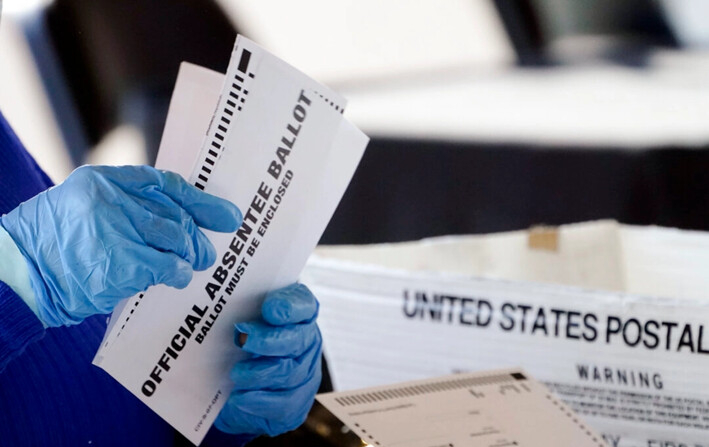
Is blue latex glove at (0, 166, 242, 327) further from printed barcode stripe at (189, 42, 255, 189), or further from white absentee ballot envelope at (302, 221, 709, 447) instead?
white absentee ballot envelope at (302, 221, 709, 447)

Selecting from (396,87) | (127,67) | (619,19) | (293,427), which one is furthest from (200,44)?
(293,427)

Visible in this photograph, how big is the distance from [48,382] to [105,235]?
28 cm

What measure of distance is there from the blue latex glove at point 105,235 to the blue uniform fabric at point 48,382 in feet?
0.18

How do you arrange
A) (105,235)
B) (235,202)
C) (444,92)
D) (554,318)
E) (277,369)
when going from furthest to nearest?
(444,92) < (554,318) < (277,369) < (235,202) < (105,235)

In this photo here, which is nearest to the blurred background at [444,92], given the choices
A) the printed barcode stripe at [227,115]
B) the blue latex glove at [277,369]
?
the blue latex glove at [277,369]

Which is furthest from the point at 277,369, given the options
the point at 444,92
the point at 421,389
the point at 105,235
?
the point at 444,92

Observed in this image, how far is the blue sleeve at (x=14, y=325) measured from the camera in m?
0.97

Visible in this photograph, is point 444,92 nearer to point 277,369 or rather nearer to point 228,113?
point 277,369

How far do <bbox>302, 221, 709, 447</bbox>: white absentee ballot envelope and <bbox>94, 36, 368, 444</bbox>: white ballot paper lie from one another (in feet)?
0.96

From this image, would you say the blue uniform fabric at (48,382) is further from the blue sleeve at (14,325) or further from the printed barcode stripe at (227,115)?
the printed barcode stripe at (227,115)

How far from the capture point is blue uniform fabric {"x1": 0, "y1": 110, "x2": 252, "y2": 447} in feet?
3.28

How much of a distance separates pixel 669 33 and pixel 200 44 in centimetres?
160

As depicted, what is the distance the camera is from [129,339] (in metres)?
1.07

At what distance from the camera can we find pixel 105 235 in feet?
3.19
